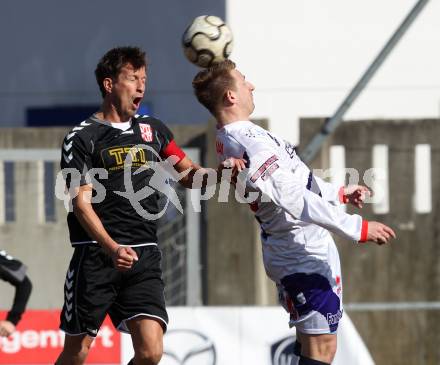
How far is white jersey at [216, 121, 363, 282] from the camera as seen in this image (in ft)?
19.8

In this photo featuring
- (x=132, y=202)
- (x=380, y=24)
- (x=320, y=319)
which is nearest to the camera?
(x=320, y=319)

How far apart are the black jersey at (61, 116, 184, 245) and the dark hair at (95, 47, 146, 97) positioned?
10.3 inches

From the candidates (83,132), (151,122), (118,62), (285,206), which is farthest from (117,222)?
(285,206)

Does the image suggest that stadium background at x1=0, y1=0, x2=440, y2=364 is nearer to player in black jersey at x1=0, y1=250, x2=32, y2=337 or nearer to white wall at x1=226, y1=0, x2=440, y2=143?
white wall at x1=226, y1=0, x2=440, y2=143

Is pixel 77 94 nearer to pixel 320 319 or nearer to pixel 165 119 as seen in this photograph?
pixel 165 119

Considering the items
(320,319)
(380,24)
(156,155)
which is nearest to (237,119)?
(156,155)

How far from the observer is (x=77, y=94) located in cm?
1370

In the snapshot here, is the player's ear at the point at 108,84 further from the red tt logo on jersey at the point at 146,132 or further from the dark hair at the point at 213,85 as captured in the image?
the dark hair at the point at 213,85

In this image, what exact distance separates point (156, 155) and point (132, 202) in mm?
342

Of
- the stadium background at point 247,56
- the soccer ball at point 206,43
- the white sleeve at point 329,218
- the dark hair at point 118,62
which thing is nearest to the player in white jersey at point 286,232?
the white sleeve at point 329,218

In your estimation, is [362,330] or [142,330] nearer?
[142,330]

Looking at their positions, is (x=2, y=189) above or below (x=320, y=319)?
above

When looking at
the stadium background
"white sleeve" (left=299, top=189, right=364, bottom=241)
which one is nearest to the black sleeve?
"white sleeve" (left=299, top=189, right=364, bottom=241)

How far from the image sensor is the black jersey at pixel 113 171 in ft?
21.8
